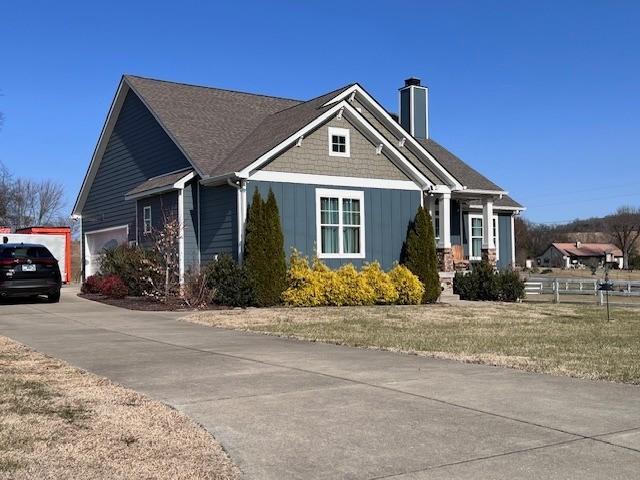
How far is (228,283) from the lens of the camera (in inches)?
719

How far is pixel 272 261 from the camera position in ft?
62.3

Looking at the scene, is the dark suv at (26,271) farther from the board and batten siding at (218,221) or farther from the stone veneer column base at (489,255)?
the stone veneer column base at (489,255)

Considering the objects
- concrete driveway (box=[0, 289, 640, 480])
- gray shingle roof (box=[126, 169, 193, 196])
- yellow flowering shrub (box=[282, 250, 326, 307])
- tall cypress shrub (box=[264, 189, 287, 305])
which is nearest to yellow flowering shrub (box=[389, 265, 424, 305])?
yellow flowering shrub (box=[282, 250, 326, 307])

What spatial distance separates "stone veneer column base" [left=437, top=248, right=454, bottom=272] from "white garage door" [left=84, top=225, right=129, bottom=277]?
38.8 ft

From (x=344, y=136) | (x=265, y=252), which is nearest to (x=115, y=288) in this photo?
(x=265, y=252)

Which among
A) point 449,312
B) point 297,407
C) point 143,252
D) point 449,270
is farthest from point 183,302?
point 297,407

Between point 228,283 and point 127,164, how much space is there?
10406 mm

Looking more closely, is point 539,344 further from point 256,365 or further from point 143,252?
point 143,252

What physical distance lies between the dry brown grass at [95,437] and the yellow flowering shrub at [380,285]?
42.9ft

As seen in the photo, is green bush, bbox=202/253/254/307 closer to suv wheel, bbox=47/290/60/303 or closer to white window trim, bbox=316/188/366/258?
white window trim, bbox=316/188/366/258

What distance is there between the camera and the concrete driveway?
4.95 m

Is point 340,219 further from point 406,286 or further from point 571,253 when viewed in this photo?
point 571,253

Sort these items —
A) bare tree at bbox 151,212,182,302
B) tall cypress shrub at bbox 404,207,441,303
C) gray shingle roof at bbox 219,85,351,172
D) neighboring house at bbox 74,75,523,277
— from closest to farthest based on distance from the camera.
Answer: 1. bare tree at bbox 151,212,182,302
2. gray shingle roof at bbox 219,85,351,172
3. neighboring house at bbox 74,75,523,277
4. tall cypress shrub at bbox 404,207,441,303

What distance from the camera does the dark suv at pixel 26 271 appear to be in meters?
17.8
